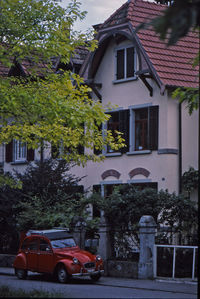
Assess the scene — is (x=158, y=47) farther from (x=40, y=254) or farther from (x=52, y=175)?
(x=40, y=254)

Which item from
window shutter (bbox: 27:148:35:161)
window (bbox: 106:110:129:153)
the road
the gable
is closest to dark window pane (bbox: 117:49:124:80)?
the gable

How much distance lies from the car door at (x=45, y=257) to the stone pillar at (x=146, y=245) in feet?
9.12

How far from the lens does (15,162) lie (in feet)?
123

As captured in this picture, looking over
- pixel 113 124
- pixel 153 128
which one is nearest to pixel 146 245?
pixel 153 128

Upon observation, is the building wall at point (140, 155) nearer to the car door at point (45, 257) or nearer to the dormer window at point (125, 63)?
the dormer window at point (125, 63)

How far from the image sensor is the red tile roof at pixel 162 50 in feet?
97.0

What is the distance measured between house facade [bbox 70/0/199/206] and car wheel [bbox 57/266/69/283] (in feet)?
32.0

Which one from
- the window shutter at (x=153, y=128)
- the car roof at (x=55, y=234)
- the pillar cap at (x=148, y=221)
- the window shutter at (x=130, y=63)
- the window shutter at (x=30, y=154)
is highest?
the window shutter at (x=130, y=63)

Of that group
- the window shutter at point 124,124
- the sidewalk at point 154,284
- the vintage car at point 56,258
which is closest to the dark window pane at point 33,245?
the vintage car at point 56,258

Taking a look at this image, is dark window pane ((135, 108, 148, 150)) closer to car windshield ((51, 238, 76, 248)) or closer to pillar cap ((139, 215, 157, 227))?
pillar cap ((139, 215, 157, 227))

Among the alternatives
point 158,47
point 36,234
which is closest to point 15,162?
point 158,47

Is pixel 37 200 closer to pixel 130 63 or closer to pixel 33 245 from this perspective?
pixel 33 245

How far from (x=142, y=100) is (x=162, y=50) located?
249cm

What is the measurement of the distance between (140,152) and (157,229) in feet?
29.5
